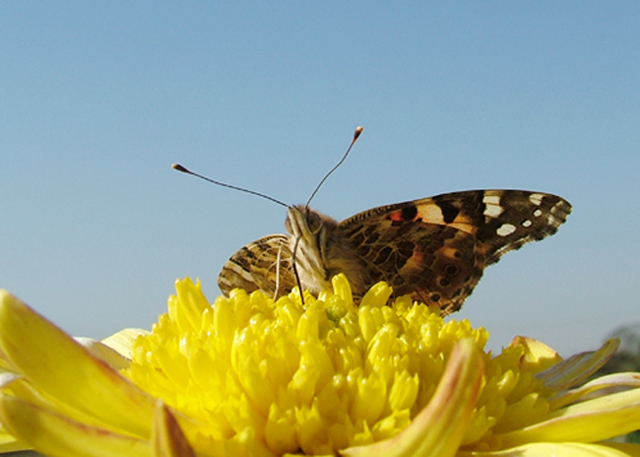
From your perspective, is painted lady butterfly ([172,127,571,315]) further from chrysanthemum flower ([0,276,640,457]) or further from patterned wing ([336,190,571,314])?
chrysanthemum flower ([0,276,640,457])

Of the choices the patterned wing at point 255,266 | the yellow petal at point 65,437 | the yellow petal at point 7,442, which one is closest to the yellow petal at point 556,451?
the yellow petal at point 65,437

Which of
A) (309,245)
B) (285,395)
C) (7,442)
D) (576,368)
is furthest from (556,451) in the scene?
(309,245)

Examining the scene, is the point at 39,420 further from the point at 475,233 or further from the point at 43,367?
the point at 475,233

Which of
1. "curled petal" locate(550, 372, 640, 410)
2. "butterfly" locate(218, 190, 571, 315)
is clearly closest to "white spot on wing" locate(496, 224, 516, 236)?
"butterfly" locate(218, 190, 571, 315)

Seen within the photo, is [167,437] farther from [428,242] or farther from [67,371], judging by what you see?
[428,242]

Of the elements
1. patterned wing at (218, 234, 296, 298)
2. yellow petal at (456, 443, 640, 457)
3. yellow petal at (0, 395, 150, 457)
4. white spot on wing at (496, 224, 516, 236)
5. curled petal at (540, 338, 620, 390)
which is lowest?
yellow petal at (456, 443, 640, 457)

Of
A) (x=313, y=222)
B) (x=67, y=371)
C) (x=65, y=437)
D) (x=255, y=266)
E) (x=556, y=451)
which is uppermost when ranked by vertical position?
(x=313, y=222)
